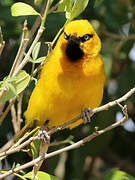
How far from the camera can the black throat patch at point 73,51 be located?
2.12m

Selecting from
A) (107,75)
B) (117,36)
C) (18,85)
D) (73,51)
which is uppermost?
(18,85)

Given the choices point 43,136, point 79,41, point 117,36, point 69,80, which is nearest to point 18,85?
point 43,136

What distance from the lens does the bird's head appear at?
2.07 meters

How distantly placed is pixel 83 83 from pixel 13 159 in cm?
85

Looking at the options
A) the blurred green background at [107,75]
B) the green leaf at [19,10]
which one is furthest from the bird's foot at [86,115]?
the green leaf at [19,10]

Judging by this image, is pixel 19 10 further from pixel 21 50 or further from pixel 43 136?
pixel 43 136

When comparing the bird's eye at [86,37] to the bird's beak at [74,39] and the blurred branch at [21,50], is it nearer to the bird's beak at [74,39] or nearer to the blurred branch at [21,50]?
the bird's beak at [74,39]

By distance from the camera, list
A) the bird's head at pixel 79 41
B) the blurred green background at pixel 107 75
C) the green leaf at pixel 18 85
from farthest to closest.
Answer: the blurred green background at pixel 107 75 < the bird's head at pixel 79 41 < the green leaf at pixel 18 85

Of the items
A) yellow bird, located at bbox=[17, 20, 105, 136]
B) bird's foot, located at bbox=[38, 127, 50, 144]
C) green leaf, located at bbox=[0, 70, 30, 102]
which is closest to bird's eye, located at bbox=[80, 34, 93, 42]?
yellow bird, located at bbox=[17, 20, 105, 136]

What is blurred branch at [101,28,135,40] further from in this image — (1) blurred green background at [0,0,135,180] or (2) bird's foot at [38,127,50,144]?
(2) bird's foot at [38,127,50,144]

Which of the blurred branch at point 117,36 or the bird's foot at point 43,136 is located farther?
the blurred branch at point 117,36

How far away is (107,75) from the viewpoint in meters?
2.81

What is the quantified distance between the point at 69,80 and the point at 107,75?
750 millimetres

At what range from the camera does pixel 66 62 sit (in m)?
2.16
